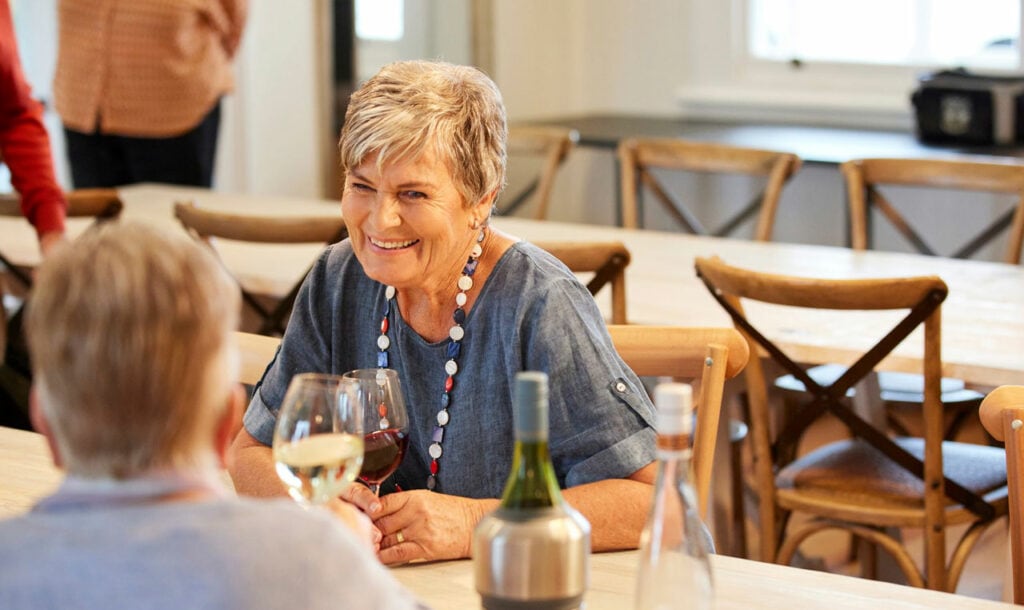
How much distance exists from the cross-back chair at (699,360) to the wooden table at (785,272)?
828mm

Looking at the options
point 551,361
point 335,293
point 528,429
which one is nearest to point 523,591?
point 528,429

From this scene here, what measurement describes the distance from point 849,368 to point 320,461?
1.39 metres

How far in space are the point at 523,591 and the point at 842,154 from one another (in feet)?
12.2

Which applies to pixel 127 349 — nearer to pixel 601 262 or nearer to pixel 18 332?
pixel 601 262

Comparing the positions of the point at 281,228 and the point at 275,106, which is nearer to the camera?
the point at 281,228

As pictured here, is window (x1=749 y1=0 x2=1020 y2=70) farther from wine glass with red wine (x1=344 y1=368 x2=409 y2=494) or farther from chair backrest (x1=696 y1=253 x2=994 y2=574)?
wine glass with red wine (x1=344 y1=368 x2=409 y2=494)

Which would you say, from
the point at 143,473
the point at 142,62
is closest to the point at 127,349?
the point at 143,473

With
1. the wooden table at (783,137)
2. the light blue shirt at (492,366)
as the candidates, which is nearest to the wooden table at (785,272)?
the light blue shirt at (492,366)

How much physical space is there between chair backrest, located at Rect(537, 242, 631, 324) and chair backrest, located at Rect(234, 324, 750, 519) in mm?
839

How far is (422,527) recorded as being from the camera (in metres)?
1.44

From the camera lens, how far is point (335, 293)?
178 centimetres

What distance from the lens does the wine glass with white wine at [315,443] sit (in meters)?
1.20

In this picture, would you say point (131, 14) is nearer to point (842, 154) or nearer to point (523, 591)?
point (842, 154)

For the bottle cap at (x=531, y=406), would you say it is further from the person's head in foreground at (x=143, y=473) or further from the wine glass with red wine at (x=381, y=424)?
the wine glass with red wine at (x=381, y=424)
